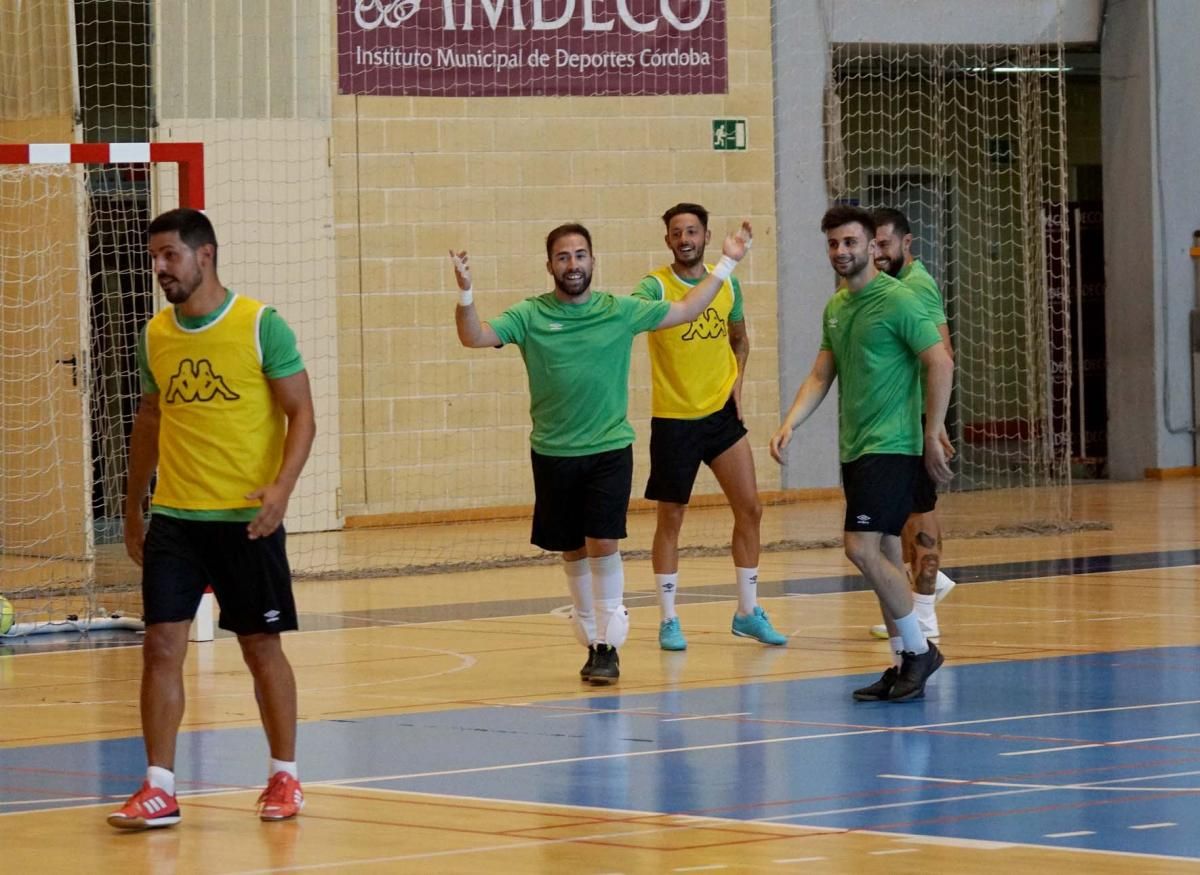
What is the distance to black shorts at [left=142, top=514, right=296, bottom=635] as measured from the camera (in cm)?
684

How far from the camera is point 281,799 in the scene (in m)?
6.73

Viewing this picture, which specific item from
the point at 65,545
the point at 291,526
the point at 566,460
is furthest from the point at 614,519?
the point at 291,526

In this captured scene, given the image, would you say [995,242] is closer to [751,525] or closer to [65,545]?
[65,545]

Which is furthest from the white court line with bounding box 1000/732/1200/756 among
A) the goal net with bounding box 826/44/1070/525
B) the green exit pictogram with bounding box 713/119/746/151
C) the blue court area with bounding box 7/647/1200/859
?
the green exit pictogram with bounding box 713/119/746/151

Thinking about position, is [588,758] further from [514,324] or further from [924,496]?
[924,496]

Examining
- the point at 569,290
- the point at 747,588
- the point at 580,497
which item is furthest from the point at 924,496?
the point at 569,290

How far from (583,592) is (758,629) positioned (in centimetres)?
137

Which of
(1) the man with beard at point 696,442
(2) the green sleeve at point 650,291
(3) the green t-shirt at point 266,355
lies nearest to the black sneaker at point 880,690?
(1) the man with beard at point 696,442

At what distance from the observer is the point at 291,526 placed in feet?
62.5

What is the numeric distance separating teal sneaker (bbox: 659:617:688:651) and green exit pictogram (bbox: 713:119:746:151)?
1043 centimetres

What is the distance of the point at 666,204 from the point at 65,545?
6660 millimetres

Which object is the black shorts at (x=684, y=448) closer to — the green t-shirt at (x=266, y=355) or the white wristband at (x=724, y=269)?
the white wristband at (x=724, y=269)

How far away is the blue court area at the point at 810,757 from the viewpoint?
6.56 m

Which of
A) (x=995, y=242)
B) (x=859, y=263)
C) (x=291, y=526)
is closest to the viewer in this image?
(x=859, y=263)
